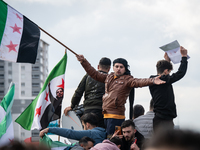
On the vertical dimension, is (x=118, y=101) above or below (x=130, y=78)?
below

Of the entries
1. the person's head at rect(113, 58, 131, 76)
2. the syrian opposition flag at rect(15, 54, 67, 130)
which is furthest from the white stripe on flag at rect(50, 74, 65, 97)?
the person's head at rect(113, 58, 131, 76)

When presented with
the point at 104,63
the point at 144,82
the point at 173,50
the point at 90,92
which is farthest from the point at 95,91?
the point at 173,50

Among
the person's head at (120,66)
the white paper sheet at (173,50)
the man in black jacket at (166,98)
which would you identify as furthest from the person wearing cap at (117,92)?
the white paper sheet at (173,50)

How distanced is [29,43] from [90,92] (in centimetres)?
150

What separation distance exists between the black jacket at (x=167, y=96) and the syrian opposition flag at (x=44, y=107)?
3504mm

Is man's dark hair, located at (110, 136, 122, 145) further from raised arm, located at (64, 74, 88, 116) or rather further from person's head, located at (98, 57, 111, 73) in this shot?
raised arm, located at (64, 74, 88, 116)

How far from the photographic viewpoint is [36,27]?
622cm

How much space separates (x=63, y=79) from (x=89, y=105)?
2260mm

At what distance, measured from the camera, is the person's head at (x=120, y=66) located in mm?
5254

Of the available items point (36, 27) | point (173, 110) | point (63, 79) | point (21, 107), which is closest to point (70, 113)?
point (63, 79)

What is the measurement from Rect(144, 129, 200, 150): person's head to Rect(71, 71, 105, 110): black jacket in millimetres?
5050

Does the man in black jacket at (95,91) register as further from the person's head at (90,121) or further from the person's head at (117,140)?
the person's head at (117,140)

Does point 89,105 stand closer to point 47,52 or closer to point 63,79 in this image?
point 63,79

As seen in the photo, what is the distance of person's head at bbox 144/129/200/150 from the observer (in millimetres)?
988
